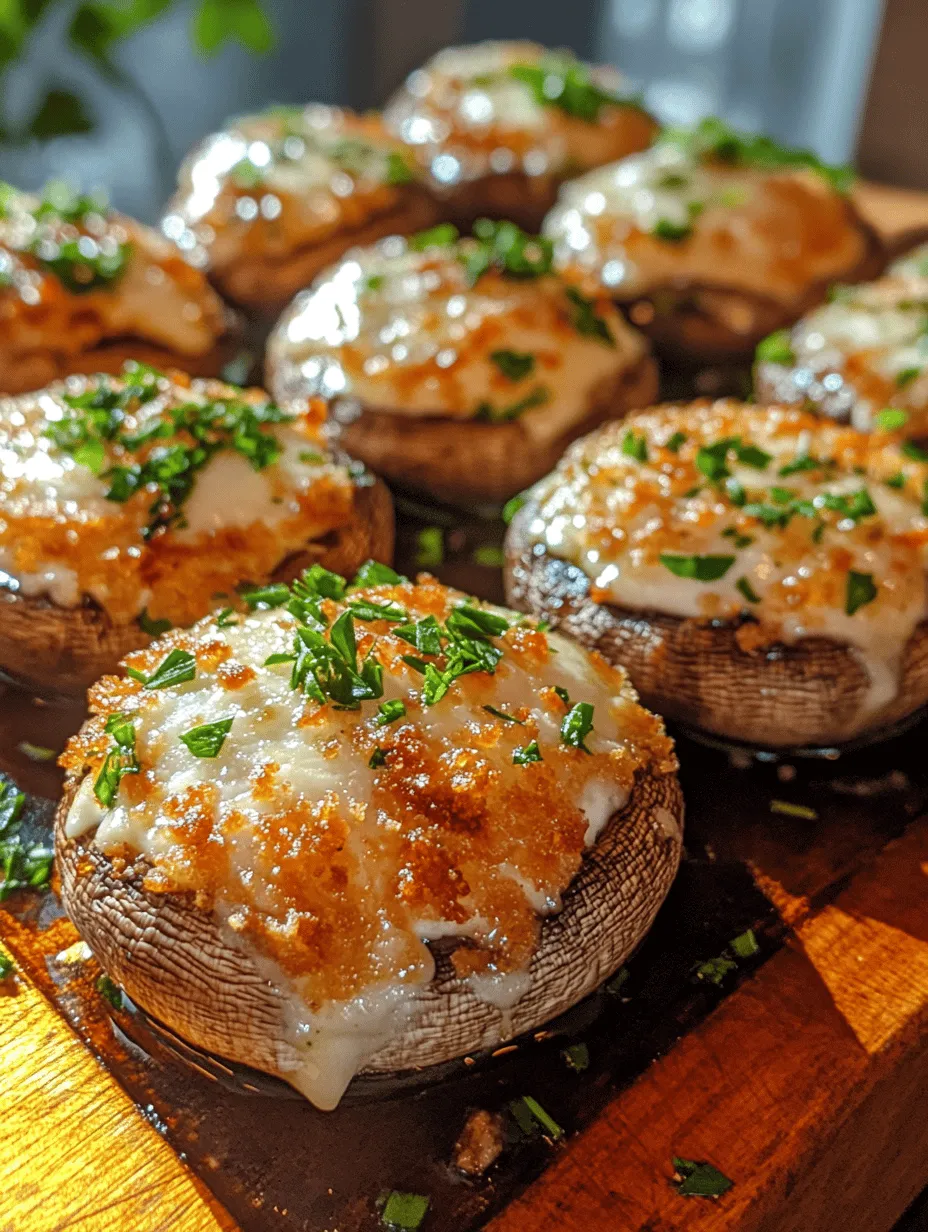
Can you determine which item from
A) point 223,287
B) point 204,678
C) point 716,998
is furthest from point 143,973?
point 223,287

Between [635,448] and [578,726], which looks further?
[635,448]

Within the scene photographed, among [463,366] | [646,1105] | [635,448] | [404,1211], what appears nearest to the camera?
[404,1211]

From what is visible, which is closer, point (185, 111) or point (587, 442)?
point (587, 442)

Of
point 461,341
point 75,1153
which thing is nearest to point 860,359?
point 461,341

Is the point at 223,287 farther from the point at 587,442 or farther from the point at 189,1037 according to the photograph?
the point at 189,1037

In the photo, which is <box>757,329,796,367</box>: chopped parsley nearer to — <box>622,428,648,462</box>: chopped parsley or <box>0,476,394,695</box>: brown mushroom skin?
<box>622,428,648,462</box>: chopped parsley

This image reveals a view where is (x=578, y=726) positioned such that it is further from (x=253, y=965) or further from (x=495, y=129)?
(x=495, y=129)

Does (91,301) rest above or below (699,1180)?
above
